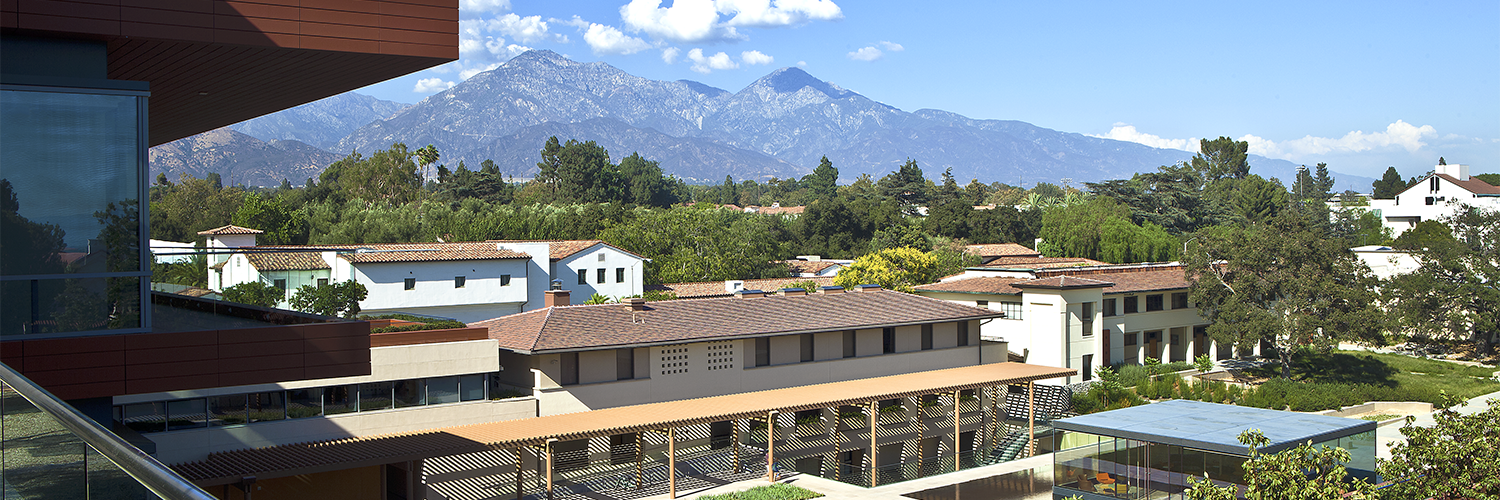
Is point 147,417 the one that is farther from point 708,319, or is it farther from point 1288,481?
point 1288,481

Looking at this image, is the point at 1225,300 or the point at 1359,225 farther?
the point at 1359,225

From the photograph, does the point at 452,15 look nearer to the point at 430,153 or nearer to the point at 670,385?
the point at 670,385

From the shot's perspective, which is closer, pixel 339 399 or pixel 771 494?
pixel 339 399

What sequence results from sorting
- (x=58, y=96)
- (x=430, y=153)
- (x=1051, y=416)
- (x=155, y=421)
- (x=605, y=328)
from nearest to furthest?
(x=58, y=96), (x=155, y=421), (x=605, y=328), (x=1051, y=416), (x=430, y=153)

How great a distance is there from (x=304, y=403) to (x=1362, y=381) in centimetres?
4675

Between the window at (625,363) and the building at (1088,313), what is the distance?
1982cm

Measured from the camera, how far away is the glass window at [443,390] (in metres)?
26.9

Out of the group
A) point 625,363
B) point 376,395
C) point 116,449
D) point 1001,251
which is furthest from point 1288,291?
point 116,449

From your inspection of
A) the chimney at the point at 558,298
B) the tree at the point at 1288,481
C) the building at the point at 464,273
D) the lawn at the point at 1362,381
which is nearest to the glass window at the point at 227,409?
the chimney at the point at 558,298

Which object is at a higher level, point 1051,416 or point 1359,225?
point 1359,225

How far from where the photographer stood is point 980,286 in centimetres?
4856

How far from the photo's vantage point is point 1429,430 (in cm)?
1559

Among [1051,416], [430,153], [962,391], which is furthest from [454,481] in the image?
[430,153]

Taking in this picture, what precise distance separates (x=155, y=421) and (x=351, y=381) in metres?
4.38
